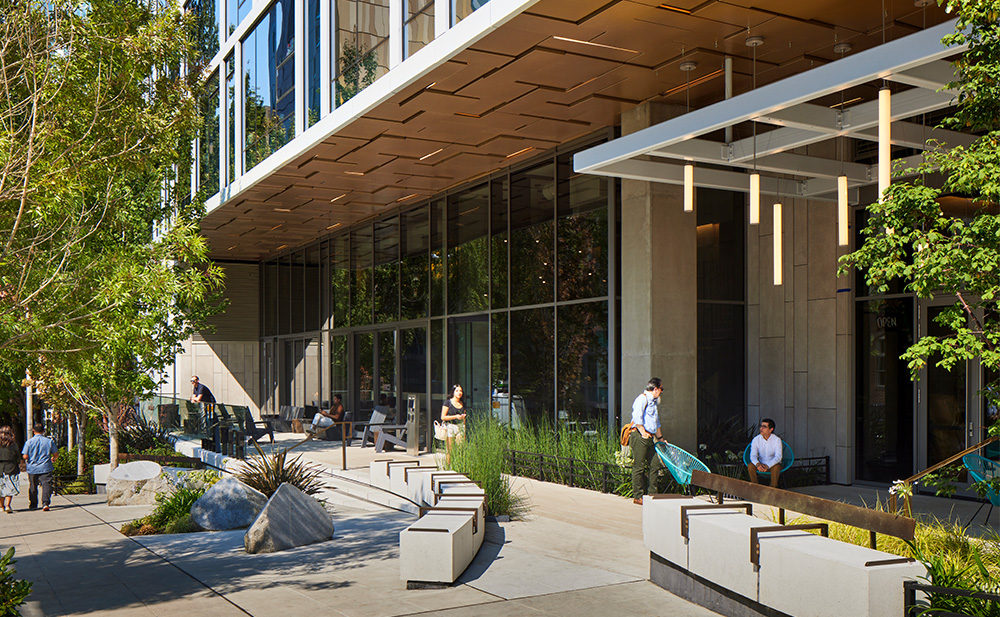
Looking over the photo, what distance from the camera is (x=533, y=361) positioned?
16500 millimetres

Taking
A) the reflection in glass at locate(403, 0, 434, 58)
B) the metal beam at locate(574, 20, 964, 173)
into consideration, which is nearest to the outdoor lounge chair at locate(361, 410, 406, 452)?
the reflection in glass at locate(403, 0, 434, 58)

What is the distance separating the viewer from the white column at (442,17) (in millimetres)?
11336

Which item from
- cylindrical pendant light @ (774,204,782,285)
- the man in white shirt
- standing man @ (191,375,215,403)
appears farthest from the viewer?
standing man @ (191,375,215,403)

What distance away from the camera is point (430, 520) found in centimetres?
825

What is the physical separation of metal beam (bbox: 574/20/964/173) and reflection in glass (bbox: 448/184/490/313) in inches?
289

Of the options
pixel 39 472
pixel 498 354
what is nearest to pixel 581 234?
pixel 498 354

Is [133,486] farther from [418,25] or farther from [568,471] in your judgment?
[418,25]

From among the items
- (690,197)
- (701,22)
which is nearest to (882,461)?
(690,197)

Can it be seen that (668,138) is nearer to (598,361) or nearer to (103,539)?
(598,361)

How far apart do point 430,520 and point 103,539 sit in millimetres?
4905

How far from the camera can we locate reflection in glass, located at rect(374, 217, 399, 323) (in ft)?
73.0

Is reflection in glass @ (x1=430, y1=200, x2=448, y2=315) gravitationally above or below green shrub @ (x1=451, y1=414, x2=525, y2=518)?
above

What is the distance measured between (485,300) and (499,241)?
1279 mm

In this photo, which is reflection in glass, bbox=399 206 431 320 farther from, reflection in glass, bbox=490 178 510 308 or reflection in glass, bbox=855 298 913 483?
reflection in glass, bbox=855 298 913 483
